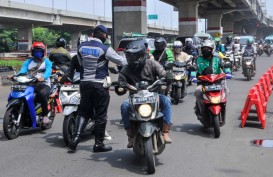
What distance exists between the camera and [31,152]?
714 centimetres

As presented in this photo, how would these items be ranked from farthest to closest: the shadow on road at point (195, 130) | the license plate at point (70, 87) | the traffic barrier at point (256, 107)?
the traffic barrier at point (256, 107) → the shadow on road at point (195, 130) → the license plate at point (70, 87)

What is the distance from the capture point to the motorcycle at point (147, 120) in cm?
576

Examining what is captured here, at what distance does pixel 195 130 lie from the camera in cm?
883

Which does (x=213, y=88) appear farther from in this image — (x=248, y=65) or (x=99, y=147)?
(x=248, y=65)

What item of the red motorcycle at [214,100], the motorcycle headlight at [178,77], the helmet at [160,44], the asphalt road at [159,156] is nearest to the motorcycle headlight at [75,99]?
the asphalt road at [159,156]

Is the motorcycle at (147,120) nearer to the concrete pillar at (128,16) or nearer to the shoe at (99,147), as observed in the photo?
the shoe at (99,147)

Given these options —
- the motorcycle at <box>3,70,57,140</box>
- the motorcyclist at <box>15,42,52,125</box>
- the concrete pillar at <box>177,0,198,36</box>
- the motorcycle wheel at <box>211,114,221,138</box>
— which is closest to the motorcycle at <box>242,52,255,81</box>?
the motorcycle wheel at <box>211,114,221,138</box>

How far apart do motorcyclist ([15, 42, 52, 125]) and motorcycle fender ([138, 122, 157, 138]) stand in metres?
3.02

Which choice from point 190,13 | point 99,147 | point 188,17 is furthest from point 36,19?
point 99,147

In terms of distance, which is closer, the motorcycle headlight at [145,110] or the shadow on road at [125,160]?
the motorcycle headlight at [145,110]

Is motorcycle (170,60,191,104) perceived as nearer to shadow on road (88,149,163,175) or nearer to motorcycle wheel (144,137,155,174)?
shadow on road (88,149,163,175)

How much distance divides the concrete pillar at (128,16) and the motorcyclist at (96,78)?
80.6 feet

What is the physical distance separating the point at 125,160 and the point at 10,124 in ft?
8.13

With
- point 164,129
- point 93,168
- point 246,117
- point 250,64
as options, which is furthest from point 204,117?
point 250,64
